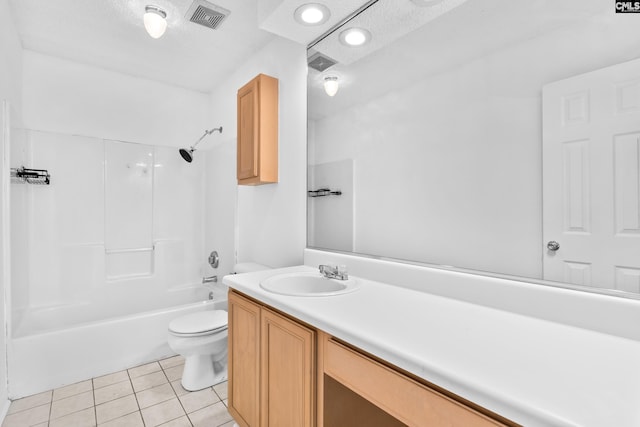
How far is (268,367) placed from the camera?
127 centimetres

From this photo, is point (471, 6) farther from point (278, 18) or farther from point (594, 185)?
point (278, 18)

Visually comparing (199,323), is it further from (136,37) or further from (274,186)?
(136,37)

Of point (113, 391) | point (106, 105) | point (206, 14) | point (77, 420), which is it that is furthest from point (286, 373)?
point (106, 105)

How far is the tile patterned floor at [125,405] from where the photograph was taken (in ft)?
5.61

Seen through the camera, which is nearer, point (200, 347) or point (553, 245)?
point (553, 245)

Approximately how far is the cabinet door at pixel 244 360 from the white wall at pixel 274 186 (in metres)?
0.62

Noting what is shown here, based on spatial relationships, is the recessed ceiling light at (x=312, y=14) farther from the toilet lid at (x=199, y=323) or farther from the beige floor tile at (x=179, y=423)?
the beige floor tile at (x=179, y=423)

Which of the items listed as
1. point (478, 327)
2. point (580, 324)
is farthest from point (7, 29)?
point (580, 324)

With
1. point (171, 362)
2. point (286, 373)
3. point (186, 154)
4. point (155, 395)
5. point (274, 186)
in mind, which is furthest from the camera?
point (186, 154)

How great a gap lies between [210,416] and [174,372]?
0.66 metres

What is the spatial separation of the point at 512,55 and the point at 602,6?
0.81 ft

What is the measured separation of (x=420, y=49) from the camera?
1408 millimetres

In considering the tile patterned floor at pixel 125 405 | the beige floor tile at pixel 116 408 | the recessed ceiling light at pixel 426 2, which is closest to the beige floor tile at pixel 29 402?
the tile patterned floor at pixel 125 405

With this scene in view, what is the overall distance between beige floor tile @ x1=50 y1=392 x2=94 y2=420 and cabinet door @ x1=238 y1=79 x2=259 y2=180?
169cm
